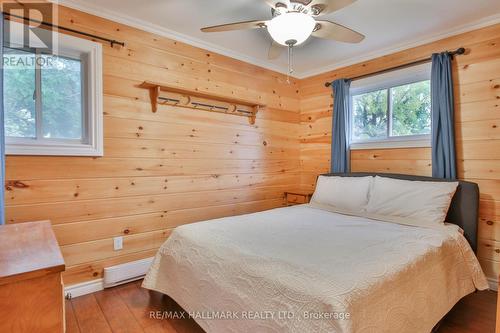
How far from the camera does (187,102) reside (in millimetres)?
2783

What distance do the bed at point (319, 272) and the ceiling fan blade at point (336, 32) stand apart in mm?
1381

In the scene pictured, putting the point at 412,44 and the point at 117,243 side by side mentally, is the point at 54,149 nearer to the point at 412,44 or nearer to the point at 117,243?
the point at 117,243

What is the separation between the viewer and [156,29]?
255 centimetres

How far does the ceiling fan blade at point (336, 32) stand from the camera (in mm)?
1862

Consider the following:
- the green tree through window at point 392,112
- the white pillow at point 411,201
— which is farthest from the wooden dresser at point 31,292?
the green tree through window at point 392,112

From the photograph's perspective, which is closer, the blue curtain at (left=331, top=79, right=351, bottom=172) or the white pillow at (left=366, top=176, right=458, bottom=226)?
the white pillow at (left=366, top=176, right=458, bottom=226)

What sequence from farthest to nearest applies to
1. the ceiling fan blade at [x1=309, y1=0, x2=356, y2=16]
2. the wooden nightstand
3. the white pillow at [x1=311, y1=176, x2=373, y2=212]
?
the wooden nightstand < the white pillow at [x1=311, y1=176, x2=373, y2=212] < the ceiling fan blade at [x1=309, y1=0, x2=356, y2=16]

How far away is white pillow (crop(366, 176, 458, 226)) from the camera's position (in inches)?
86.5

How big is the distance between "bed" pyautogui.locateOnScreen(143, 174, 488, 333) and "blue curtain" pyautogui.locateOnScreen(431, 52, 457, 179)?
0.91ft

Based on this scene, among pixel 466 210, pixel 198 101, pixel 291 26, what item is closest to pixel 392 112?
pixel 466 210

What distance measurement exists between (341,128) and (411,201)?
1.23 metres

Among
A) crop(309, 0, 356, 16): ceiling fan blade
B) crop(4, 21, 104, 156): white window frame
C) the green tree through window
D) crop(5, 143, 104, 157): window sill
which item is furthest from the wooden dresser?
the green tree through window

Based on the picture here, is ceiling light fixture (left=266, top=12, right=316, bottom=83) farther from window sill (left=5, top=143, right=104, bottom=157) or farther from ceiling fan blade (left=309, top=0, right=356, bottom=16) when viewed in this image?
window sill (left=5, top=143, right=104, bottom=157)

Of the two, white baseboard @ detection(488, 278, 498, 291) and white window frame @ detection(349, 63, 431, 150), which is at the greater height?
white window frame @ detection(349, 63, 431, 150)
